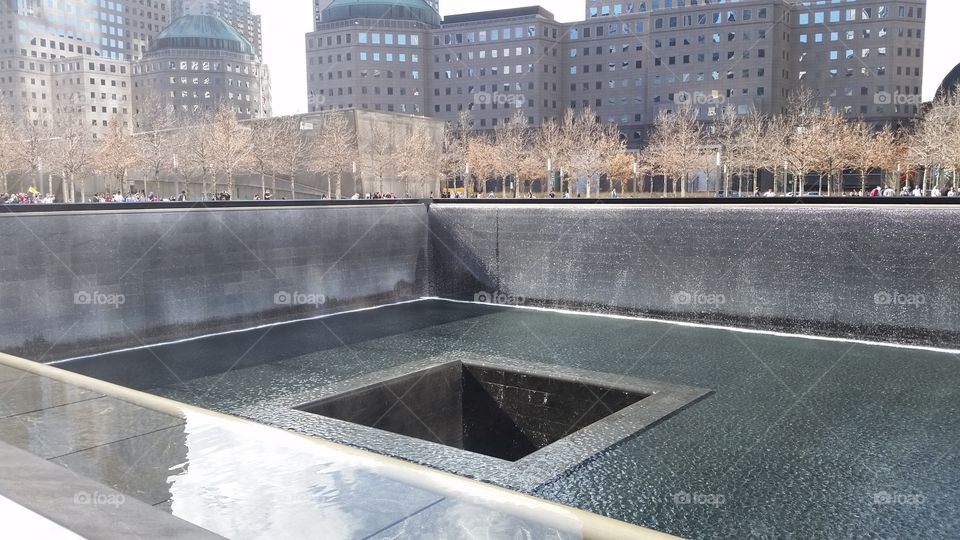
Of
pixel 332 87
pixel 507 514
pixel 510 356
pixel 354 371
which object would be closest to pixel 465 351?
pixel 510 356

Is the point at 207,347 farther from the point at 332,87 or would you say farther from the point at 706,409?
the point at 332,87

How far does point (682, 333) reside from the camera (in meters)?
17.2

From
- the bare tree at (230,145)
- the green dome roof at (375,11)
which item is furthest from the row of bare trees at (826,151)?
the green dome roof at (375,11)

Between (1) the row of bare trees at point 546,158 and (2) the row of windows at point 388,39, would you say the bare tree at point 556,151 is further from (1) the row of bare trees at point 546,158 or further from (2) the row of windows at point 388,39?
(2) the row of windows at point 388,39

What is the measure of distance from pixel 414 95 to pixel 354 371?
314ft

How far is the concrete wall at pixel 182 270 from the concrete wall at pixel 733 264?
2.88m

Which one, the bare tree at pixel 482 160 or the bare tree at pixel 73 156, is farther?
the bare tree at pixel 482 160

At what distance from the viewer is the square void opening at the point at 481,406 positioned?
→ 1201cm

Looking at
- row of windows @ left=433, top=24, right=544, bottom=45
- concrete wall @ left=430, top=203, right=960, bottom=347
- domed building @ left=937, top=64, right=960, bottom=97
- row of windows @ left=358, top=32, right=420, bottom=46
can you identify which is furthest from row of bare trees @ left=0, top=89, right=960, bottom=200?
row of windows @ left=358, top=32, right=420, bottom=46

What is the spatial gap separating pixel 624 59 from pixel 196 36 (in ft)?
242

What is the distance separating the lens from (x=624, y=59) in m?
94.1

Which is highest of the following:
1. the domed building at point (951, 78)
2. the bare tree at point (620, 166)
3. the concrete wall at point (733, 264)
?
the domed building at point (951, 78)

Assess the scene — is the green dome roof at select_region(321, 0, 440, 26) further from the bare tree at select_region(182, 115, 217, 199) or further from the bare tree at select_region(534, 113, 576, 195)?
the bare tree at select_region(182, 115, 217, 199)

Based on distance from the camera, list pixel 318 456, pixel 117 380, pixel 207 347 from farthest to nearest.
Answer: pixel 207 347 < pixel 117 380 < pixel 318 456
